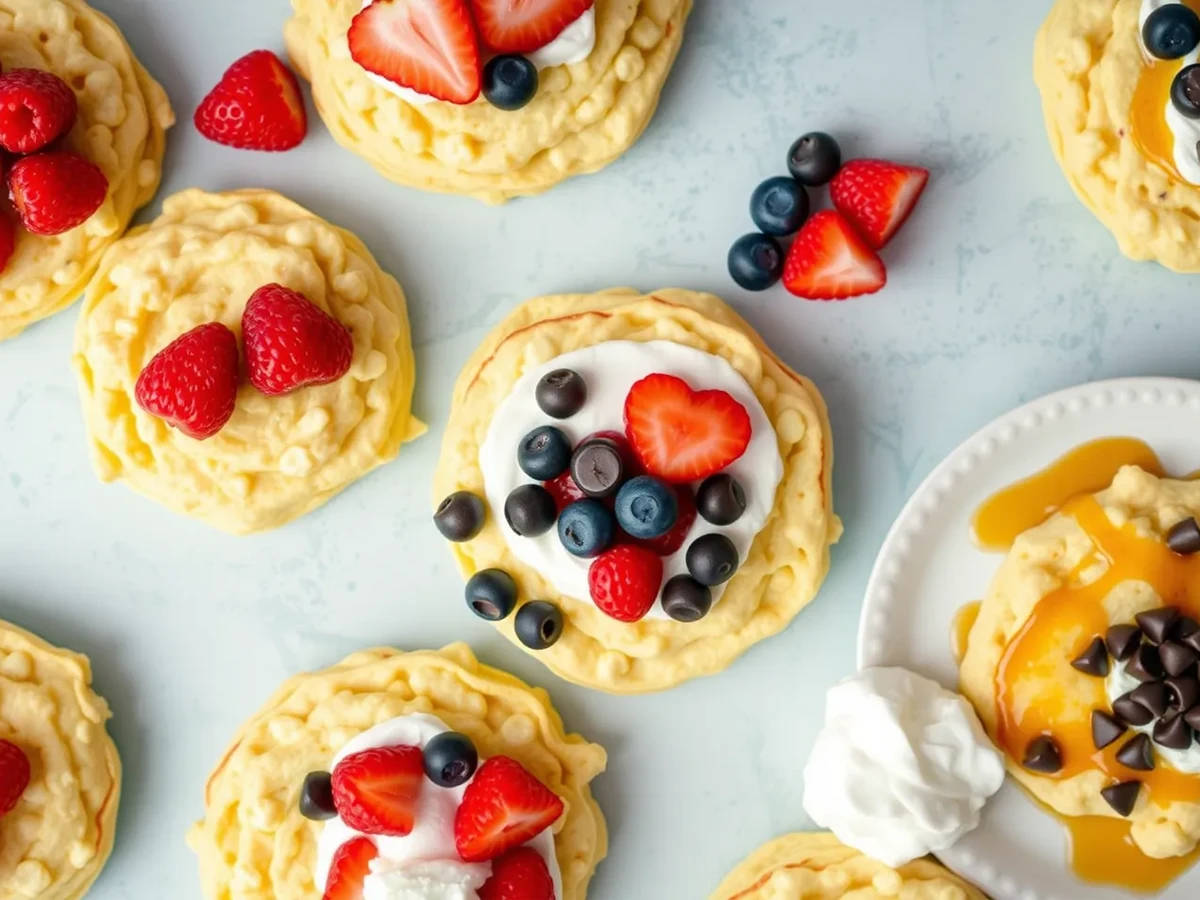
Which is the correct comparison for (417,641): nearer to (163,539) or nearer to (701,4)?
(163,539)

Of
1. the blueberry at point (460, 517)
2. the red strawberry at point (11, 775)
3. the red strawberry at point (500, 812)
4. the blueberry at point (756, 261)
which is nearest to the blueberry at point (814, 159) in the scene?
the blueberry at point (756, 261)

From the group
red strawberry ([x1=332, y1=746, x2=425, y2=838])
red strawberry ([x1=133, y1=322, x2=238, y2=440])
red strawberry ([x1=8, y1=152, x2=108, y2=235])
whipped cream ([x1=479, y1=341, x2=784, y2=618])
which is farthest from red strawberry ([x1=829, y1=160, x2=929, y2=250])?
red strawberry ([x1=8, y1=152, x2=108, y2=235])

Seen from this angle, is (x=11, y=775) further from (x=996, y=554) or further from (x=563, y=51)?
(x=996, y=554)

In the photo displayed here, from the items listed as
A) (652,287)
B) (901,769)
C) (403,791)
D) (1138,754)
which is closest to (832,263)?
(652,287)

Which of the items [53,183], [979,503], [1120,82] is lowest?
[979,503]

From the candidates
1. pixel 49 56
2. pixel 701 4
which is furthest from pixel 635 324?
pixel 49 56

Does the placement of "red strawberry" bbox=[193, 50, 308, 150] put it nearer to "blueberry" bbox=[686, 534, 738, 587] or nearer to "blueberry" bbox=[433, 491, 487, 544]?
"blueberry" bbox=[433, 491, 487, 544]
